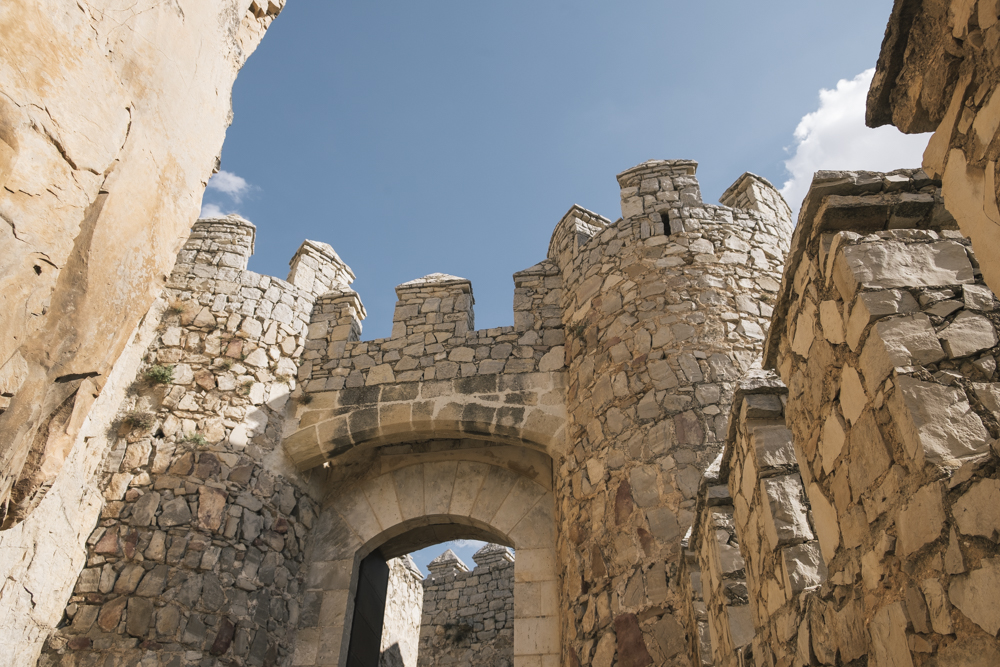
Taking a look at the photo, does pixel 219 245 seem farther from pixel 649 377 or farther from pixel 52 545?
pixel 649 377

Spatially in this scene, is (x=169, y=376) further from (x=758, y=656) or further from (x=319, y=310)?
(x=758, y=656)

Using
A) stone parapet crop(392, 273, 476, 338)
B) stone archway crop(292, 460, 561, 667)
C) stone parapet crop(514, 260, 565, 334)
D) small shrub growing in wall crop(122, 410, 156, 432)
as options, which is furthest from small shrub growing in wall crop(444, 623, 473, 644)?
small shrub growing in wall crop(122, 410, 156, 432)

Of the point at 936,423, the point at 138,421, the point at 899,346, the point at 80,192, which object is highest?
the point at 138,421

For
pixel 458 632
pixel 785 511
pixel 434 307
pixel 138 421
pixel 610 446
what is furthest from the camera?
pixel 458 632

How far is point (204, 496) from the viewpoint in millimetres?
5410

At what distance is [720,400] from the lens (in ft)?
15.8

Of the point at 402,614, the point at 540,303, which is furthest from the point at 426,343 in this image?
the point at 402,614

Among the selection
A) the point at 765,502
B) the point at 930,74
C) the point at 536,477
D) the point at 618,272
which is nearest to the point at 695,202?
the point at 618,272

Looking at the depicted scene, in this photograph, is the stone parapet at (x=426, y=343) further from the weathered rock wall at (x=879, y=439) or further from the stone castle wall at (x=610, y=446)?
the weathered rock wall at (x=879, y=439)

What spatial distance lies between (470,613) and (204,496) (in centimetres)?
506

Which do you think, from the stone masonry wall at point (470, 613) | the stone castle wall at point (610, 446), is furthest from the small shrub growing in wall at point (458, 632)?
the stone castle wall at point (610, 446)

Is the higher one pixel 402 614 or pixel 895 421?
pixel 402 614

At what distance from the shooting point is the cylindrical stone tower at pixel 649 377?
439 centimetres

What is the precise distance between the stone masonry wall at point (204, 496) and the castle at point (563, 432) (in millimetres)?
21
